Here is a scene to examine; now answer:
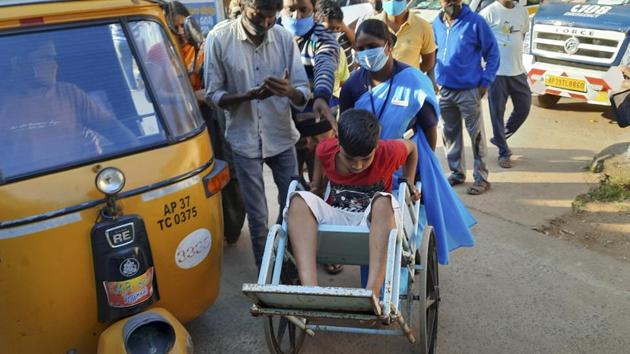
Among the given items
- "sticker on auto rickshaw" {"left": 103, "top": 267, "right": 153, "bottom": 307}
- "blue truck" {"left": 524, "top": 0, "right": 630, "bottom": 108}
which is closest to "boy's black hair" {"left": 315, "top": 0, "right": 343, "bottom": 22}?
"sticker on auto rickshaw" {"left": 103, "top": 267, "right": 153, "bottom": 307}

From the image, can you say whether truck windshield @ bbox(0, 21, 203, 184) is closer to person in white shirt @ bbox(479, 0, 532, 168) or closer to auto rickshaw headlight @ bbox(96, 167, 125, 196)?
auto rickshaw headlight @ bbox(96, 167, 125, 196)

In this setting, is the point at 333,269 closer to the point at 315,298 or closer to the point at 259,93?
the point at 259,93

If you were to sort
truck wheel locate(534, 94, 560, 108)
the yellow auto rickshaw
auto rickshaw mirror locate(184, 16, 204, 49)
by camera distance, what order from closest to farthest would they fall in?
the yellow auto rickshaw < auto rickshaw mirror locate(184, 16, 204, 49) < truck wheel locate(534, 94, 560, 108)

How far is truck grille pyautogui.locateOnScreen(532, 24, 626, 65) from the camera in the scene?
7380 mm

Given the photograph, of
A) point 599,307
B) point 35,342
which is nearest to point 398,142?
point 599,307

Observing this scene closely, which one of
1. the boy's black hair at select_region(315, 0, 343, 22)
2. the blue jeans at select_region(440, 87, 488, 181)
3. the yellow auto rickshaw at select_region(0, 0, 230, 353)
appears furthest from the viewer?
the blue jeans at select_region(440, 87, 488, 181)

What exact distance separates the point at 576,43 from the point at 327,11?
4.28 meters

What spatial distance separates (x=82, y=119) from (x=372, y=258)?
1502 millimetres

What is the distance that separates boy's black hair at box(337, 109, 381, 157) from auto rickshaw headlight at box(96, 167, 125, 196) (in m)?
1.09

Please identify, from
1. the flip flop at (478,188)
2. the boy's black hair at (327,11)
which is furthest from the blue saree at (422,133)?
the flip flop at (478,188)

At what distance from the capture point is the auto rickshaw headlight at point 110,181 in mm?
2541

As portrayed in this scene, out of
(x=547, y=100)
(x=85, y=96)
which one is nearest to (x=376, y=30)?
(x=85, y=96)

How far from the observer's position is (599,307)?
3.67 m

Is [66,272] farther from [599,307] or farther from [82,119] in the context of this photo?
[599,307]
